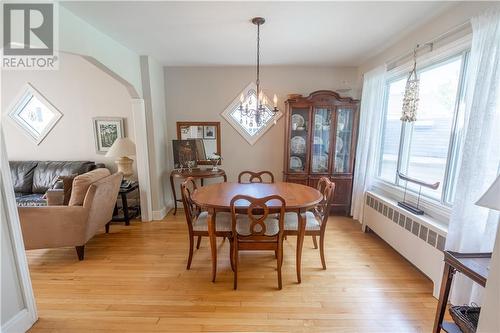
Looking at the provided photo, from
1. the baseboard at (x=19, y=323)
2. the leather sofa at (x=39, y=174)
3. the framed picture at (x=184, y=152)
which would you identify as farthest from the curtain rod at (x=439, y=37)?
the leather sofa at (x=39, y=174)

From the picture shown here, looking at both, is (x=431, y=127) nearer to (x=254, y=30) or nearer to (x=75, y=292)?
(x=254, y=30)

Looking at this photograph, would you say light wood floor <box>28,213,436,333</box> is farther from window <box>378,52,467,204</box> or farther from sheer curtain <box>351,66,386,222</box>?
window <box>378,52,467,204</box>

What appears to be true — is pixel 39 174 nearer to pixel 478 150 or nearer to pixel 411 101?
pixel 411 101

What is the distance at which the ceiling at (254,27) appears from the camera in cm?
174

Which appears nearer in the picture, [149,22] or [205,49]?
[149,22]

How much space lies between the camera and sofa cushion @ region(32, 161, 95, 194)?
3.38 metres

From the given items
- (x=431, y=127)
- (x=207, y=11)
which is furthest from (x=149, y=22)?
(x=431, y=127)

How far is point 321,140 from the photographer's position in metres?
3.36

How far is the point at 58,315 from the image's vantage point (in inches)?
63.4

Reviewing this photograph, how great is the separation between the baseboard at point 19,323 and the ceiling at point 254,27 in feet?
Result: 7.54

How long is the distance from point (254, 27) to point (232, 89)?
151cm

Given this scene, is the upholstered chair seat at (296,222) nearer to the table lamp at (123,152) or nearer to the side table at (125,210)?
the side table at (125,210)

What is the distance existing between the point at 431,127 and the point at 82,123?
4854 millimetres

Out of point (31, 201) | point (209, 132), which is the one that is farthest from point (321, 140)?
point (31, 201)
